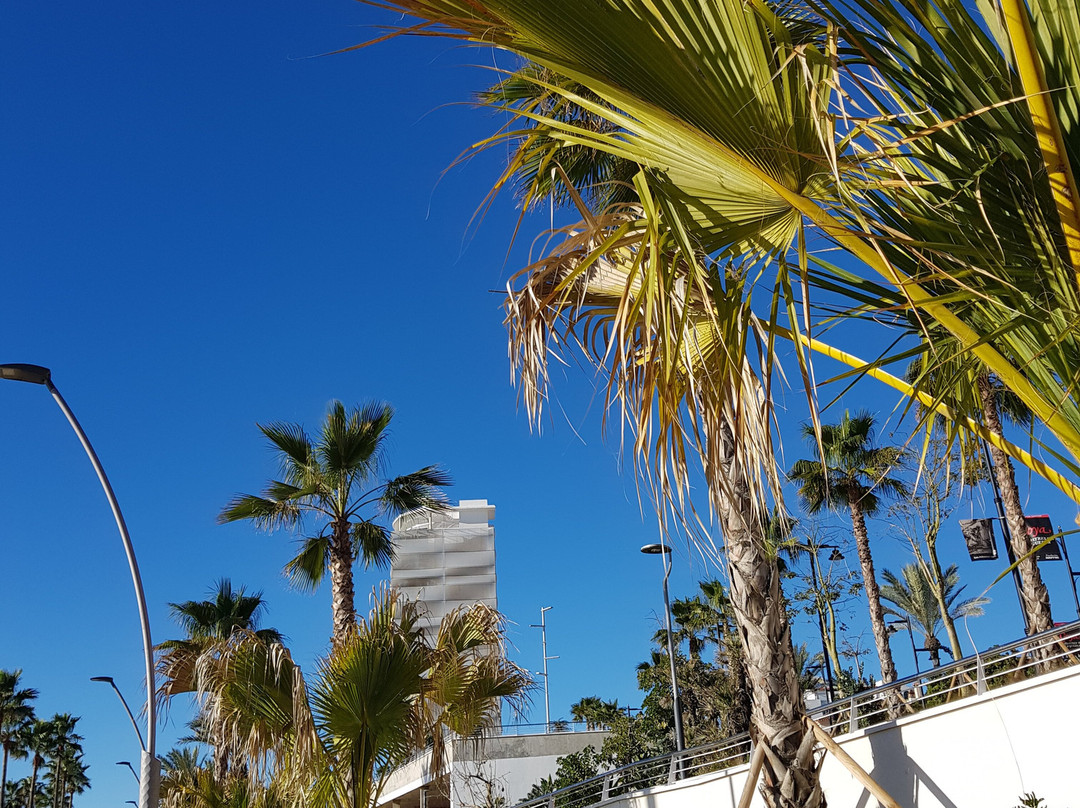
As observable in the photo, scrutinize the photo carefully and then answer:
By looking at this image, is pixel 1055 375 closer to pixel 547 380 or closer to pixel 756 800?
pixel 547 380

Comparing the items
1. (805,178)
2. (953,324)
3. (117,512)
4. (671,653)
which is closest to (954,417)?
(953,324)

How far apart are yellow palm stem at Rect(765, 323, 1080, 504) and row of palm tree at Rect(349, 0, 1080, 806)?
0.06 feet

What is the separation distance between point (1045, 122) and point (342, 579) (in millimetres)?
14438

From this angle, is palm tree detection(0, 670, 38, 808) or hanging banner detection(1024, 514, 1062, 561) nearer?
hanging banner detection(1024, 514, 1062, 561)

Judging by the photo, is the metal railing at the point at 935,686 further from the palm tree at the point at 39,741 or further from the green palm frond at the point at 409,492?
the palm tree at the point at 39,741

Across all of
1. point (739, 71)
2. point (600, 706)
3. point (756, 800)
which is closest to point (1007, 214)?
point (739, 71)

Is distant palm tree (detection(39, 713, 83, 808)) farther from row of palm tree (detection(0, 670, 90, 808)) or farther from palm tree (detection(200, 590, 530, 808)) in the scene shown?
palm tree (detection(200, 590, 530, 808))

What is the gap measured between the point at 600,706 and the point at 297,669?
39.0 meters

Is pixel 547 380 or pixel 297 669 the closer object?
pixel 547 380

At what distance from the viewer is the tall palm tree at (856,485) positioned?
26797 millimetres

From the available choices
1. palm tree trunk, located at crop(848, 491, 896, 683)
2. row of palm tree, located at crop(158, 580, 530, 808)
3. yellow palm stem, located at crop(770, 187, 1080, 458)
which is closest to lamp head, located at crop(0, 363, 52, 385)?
row of palm tree, located at crop(158, 580, 530, 808)

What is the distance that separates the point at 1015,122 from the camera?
8.05 ft

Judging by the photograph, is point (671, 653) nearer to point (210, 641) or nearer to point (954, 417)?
point (210, 641)

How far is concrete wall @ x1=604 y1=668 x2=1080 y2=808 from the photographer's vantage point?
10.6 meters
